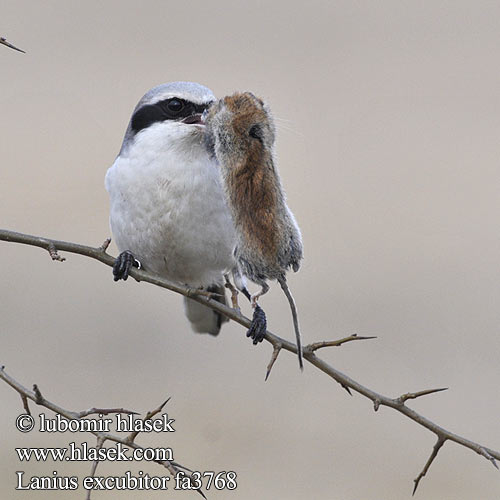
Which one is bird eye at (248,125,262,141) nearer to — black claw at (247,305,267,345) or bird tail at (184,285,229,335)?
black claw at (247,305,267,345)

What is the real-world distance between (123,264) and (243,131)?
1.04m

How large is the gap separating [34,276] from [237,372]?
6.89 ft

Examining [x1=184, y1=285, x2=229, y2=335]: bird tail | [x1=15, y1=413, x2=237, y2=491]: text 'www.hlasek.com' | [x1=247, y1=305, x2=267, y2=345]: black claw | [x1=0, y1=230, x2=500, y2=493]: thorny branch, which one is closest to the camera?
[x1=15, y1=413, x2=237, y2=491]: text 'www.hlasek.com'

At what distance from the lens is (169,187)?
3992 millimetres

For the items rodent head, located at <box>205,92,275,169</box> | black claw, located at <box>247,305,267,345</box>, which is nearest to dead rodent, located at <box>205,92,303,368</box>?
rodent head, located at <box>205,92,275,169</box>

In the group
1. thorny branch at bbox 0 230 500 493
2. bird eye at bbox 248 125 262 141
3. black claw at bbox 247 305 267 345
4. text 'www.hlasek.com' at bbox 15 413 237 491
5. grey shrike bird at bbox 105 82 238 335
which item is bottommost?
text 'www.hlasek.com' at bbox 15 413 237 491

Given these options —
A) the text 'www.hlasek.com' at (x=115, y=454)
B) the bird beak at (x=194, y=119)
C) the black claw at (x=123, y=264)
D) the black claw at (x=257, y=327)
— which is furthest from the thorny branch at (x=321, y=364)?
the bird beak at (x=194, y=119)

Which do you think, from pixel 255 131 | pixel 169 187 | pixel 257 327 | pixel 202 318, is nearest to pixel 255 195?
pixel 255 131

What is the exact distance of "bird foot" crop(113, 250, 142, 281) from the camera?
13.1ft

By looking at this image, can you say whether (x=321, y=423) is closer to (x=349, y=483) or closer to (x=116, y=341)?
(x=349, y=483)

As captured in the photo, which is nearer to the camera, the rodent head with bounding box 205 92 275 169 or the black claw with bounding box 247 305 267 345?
the rodent head with bounding box 205 92 275 169

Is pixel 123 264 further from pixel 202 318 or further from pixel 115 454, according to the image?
pixel 115 454

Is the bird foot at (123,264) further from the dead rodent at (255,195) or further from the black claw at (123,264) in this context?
the dead rodent at (255,195)

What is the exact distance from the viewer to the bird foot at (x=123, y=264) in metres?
3.98
